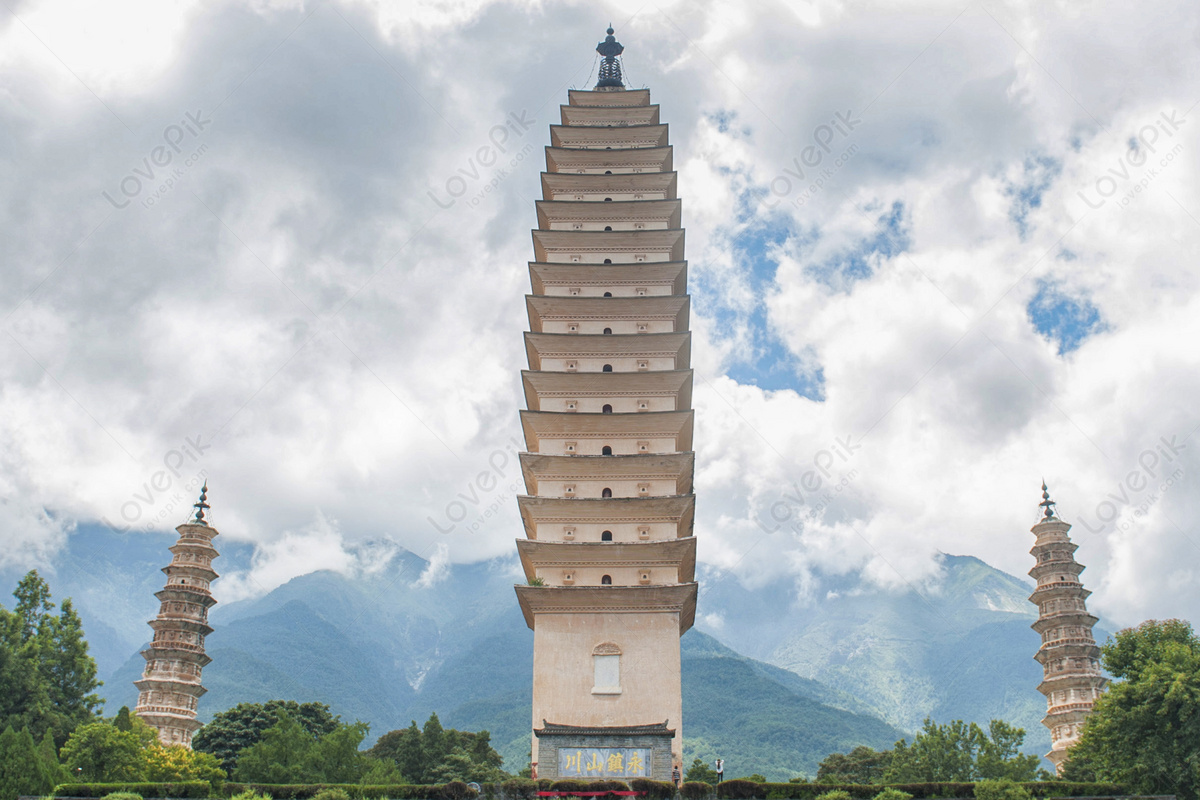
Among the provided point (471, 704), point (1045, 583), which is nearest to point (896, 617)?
point (471, 704)

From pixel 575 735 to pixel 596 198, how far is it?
788 inches

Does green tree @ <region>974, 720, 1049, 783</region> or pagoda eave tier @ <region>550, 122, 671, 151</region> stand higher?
pagoda eave tier @ <region>550, 122, 671, 151</region>

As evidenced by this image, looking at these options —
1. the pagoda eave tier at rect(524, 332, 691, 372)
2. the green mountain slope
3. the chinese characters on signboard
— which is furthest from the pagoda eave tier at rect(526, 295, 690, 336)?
the green mountain slope

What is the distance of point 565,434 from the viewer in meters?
29.7

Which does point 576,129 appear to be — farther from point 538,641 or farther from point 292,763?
point 292,763

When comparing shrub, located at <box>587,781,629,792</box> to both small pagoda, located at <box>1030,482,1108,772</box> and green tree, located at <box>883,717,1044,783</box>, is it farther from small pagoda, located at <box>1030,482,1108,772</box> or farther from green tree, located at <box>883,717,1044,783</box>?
small pagoda, located at <box>1030,482,1108,772</box>

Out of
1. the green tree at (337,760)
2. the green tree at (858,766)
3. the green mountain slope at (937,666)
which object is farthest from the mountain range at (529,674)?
the green tree at (337,760)

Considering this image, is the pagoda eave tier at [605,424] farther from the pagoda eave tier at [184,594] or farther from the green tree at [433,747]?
the green tree at [433,747]

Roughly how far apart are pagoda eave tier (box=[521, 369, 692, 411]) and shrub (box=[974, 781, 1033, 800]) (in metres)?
14.8

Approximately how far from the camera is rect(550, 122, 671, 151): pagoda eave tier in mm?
36375

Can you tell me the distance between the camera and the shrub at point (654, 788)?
2014cm

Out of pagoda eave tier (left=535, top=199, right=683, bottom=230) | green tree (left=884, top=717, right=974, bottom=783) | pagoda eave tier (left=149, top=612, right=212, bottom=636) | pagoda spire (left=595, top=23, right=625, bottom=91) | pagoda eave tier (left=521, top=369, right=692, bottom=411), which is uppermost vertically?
pagoda spire (left=595, top=23, right=625, bottom=91)

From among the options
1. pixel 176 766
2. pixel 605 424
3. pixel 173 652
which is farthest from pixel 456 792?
pixel 173 652

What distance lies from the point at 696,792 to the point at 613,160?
23982mm
